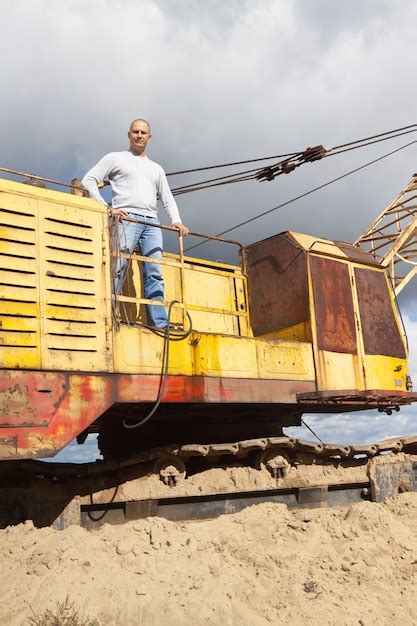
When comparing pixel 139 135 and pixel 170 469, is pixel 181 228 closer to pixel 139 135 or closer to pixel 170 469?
pixel 139 135

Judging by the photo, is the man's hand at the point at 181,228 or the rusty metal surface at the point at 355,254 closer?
the man's hand at the point at 181,228

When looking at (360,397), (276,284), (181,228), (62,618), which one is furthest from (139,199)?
(62,618)

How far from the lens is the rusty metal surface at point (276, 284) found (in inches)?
320

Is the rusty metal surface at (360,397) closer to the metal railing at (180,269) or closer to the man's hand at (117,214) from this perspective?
the metal railing at (180,269)

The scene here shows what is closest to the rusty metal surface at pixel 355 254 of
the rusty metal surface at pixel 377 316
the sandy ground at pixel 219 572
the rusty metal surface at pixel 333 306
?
the rusty metal surface at pixel 377 316

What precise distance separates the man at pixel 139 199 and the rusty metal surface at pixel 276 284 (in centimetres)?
151

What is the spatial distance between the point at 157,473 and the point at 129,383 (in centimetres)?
101

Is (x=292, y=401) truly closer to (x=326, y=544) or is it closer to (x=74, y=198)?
(x=326, y=544)

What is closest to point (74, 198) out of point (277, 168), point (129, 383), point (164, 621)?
point (129, 383)

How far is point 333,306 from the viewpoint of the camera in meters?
8.20

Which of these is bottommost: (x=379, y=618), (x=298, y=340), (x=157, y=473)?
(x=379, y=618)

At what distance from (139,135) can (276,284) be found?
2423 millimetres

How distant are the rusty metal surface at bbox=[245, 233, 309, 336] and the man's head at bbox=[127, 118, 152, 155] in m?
2.05

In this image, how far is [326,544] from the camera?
6.85 m
